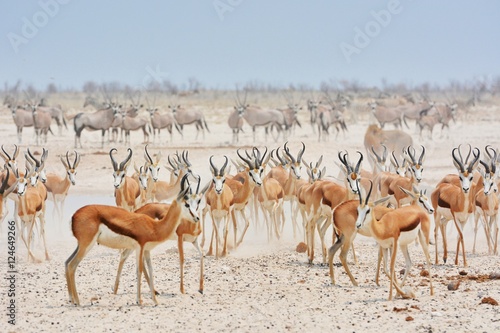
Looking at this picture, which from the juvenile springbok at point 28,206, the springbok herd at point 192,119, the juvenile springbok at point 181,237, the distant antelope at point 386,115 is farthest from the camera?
the distant antelope at point 386,115

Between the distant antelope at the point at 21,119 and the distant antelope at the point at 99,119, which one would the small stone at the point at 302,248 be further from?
the distant antelope at the point at 21,119

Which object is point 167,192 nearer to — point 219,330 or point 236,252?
point 236,252

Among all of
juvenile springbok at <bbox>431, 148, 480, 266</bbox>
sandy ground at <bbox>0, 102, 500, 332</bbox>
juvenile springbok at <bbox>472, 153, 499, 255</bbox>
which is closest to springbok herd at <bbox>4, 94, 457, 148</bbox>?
sandy ground at <bbox>0, 102, 500, 332</bbox>

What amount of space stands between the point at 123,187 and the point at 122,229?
4806mm

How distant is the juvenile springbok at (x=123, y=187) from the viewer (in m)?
13.9

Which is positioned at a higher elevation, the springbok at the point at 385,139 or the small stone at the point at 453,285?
the springbok at the point at 385,139

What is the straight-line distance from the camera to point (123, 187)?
46.5 ft

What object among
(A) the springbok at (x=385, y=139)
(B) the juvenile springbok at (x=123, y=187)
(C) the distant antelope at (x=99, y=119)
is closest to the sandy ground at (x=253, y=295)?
(B) the juvenile springbok at (x=123, y=187)

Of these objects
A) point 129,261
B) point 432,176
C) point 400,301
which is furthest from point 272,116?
point 400,301

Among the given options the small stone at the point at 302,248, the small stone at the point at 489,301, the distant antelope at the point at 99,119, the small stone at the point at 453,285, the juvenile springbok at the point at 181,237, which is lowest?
the small stone at the point at 302,248

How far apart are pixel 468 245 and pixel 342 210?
5.10m

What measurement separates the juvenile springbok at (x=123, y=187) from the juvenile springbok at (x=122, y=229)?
13.9 ft

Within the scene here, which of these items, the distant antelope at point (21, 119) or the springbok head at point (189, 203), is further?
the distant antelope at point (21, 119)

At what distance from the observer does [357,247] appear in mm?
14242
